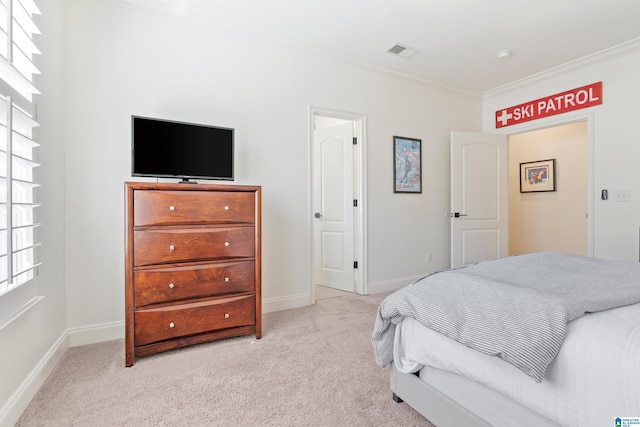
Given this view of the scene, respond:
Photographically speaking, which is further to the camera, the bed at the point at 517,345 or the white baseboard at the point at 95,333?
the white baseboard at the point at 95,333

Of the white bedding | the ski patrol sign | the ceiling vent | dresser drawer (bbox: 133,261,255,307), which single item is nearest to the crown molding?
the ski patrol sign

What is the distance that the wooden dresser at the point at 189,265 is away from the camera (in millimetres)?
2016

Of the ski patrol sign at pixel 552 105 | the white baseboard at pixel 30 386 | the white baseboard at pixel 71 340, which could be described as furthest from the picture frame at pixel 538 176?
the white baseboard at pixel 30 386

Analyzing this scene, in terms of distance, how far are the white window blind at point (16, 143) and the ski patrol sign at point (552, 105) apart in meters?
4.88

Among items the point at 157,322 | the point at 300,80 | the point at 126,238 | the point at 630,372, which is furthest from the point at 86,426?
the point at 300,80

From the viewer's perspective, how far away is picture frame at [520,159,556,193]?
15.9 feet

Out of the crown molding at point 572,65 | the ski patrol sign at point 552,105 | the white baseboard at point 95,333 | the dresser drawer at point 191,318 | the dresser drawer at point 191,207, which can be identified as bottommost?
the white baseboard at point 95,333

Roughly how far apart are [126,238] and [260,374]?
120 cm

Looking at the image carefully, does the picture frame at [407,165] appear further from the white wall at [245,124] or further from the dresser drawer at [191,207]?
the dresser drawer at [191,207]

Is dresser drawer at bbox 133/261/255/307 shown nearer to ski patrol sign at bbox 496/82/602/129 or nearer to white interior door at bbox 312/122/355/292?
white interior door at bbox 312/122/355/292

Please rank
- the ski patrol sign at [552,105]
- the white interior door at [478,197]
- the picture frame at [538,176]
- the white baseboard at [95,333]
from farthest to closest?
the picture frame at [538,176] → the white interior door at [478,197] → the ski patrol sign at [552,105] → the white baseboard at [95,333]

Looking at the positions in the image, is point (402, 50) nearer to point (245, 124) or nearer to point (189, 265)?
point (245, 124)

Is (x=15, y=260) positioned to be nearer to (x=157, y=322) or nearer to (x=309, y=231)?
(x=157, y=322)

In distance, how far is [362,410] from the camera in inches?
60.7
